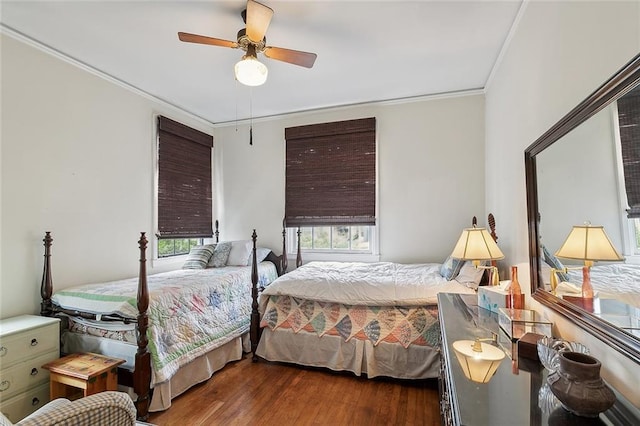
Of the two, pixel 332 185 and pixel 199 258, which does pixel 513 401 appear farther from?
pixel 199 258

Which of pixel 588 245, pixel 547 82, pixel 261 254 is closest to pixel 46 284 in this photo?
pixel 261 254

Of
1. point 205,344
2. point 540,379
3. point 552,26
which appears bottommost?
point 205,344

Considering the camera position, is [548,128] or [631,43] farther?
[548,128]

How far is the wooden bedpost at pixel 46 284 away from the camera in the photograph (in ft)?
7.86

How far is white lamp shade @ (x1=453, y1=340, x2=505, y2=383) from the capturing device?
1063 mm

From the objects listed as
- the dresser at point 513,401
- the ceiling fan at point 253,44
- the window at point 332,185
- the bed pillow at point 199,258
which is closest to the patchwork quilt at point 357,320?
the dresser at point 513,401

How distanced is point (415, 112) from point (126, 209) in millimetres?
3529

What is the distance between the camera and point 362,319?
255 centimetres

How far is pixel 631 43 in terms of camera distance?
0.97 metres

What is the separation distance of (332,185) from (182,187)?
77.7 inches

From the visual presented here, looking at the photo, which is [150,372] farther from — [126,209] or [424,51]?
[424,51]

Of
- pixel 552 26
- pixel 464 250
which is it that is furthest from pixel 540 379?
pixel 552 26

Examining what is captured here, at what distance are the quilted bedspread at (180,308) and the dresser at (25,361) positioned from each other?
0.81 ft

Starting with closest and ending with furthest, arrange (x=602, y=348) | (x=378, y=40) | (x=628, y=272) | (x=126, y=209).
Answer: (x=628, y=272) → (x=602, y=348) → (x=378, y=40) → (x=126, y=209)
